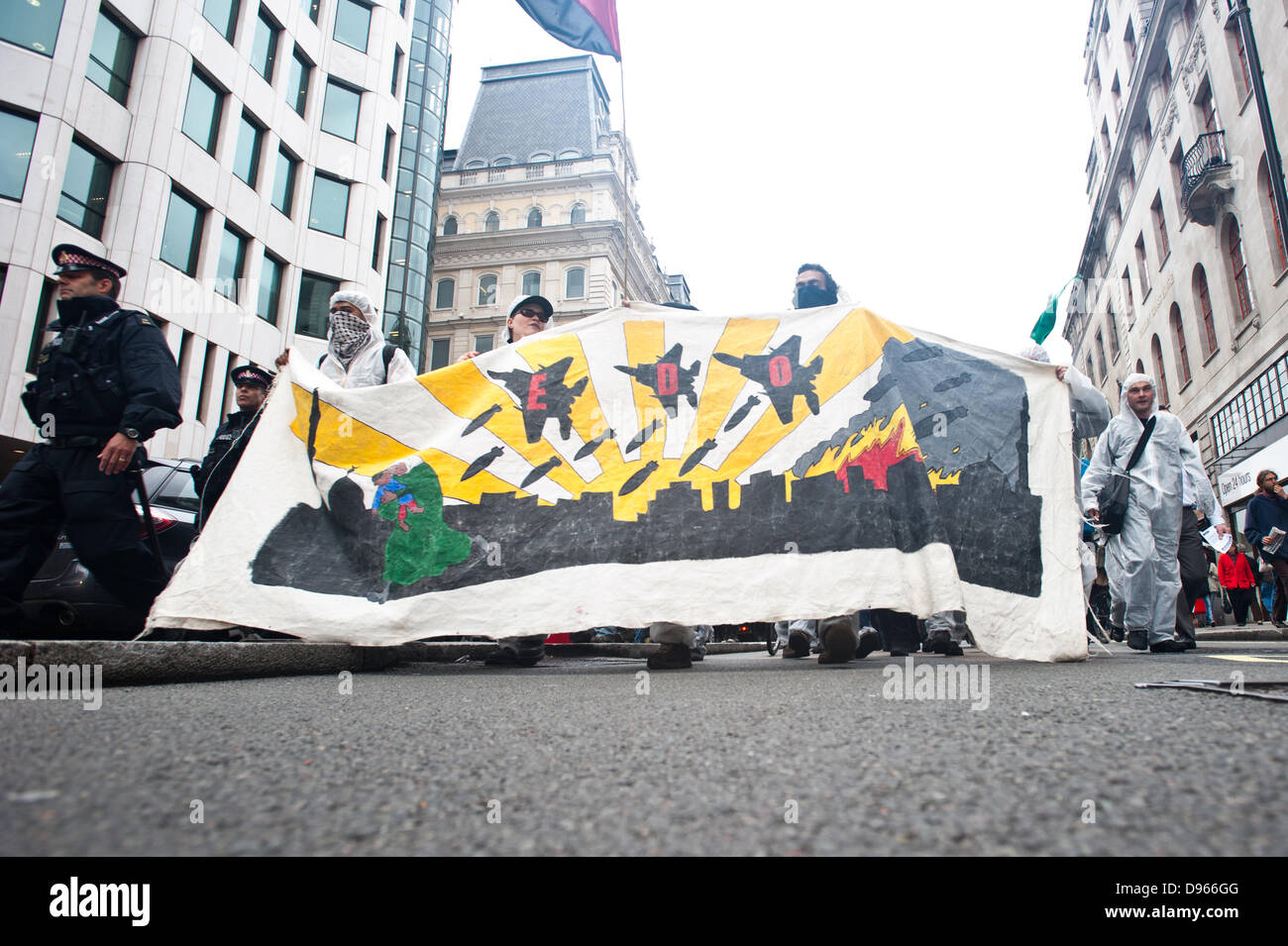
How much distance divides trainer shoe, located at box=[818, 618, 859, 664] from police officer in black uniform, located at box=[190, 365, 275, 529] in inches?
129

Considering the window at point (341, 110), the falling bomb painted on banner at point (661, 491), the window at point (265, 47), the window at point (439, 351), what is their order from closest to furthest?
the falling bomb painted on banner at point (661, 491)
the window at point (265, 47)
the window at point (341, 110)
the window at point (439, 351)

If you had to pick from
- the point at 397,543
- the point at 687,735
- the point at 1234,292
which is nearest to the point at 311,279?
the point at 397,543

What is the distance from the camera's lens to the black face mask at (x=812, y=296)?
5.22m

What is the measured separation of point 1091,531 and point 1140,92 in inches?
908

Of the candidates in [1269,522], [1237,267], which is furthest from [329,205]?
[1237,267]

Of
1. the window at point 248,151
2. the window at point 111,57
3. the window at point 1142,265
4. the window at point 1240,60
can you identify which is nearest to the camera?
the window at point 111,57

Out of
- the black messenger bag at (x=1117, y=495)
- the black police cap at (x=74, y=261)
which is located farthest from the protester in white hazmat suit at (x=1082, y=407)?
the black police cap at (x=74, y=261)

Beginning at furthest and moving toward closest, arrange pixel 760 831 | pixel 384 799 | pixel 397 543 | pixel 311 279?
pixel 311 279 → pixel 397 543 → pixel 384 799 → pixel 760 831

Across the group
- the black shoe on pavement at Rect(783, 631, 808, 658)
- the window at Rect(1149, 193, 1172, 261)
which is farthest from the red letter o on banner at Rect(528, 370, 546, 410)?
the window at Rect(1149, 193, 1172, 261)

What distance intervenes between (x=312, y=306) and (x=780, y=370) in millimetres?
18844

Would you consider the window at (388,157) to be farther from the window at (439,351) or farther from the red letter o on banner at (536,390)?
the red letter o on banner at (536,390)

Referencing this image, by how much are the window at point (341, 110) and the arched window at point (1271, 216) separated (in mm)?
21732

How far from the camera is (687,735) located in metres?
1.70

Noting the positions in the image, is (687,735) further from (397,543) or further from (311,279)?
(311,279)
